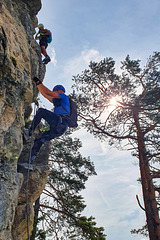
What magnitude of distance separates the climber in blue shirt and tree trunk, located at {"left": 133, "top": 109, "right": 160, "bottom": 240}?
14.8ft

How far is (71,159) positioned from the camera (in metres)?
9.23

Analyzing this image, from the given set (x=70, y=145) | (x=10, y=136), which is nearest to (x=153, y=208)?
(x=70, y=145)

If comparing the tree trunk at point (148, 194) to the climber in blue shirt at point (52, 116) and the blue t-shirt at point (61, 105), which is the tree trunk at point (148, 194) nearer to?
the climber in blue shirt at point (52, 116)

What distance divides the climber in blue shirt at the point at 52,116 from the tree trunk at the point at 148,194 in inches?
178

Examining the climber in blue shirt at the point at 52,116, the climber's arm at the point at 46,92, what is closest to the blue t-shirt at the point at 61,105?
the climber in blue shirt at the point at 52,116

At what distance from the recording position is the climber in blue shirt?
180 inches

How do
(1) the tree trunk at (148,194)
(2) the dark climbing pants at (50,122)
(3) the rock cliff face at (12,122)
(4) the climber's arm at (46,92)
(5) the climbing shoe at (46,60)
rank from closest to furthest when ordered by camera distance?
(3) the rock cliff face at (12,122) < (4) the climber's arm at (46,92) < (2) the dark climbing pants at (50,122) < (1) the tree trunk at (148,194) < (5) the climbing shoe at (46,60)

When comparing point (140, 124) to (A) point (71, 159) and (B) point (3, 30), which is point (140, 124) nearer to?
(A) point (71, 159)

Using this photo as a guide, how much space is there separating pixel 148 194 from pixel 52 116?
5091 millimetres

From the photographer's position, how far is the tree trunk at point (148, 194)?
6381 millimetres

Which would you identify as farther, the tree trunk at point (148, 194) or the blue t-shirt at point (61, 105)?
the tree trunk at point (148, 194)

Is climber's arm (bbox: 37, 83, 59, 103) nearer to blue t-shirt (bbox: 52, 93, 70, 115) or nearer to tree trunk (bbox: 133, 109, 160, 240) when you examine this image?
blue t-shirt (bbox: 52, 93, 70, 115)

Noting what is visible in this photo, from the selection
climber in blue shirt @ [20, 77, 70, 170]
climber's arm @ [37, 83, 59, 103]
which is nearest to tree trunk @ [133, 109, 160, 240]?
climber in blue shirt @ [20, 77, 70, 170]

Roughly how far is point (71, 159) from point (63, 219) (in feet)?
8.74
